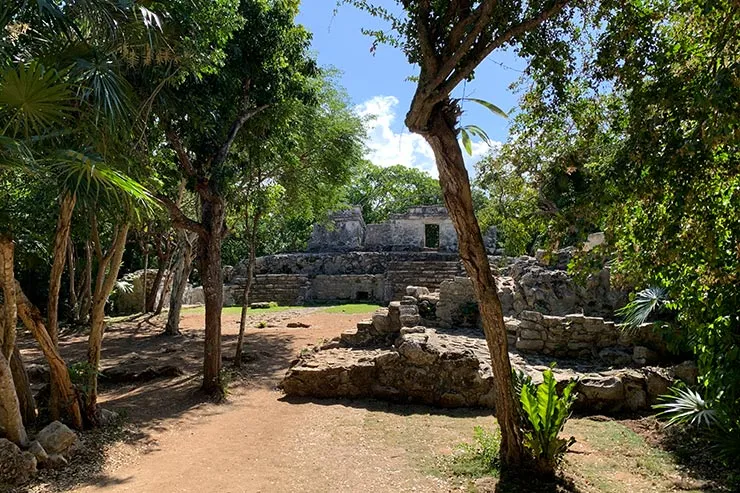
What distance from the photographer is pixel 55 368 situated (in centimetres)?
540

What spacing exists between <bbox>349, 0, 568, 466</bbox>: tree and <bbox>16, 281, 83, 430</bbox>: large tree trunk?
4443 millimetres

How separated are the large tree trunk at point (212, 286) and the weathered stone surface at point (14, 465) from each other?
11.2 feet

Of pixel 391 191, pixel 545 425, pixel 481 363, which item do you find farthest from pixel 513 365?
pixel 391 191

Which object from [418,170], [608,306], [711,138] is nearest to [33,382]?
[711,138]

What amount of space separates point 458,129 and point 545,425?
2.85 metres

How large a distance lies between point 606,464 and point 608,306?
5764mm

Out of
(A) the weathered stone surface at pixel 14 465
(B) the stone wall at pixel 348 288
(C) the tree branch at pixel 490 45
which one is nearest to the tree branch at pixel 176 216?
(A) the weathered stone surface at pixel 14 465

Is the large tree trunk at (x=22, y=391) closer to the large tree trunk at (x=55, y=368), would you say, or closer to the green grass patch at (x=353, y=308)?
the large tree trunk at (x=55, y=368)

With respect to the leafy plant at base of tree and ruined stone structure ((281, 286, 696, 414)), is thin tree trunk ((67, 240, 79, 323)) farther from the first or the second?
the leafy plant at base of tree

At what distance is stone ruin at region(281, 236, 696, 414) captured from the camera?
6.57 meters

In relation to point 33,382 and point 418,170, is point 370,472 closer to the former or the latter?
point 33,382

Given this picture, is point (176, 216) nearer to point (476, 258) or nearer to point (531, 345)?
point (476, 258)

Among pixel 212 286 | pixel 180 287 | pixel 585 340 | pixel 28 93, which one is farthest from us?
pixel 180 287

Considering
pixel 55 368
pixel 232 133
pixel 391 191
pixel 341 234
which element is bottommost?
pixel 55 368
